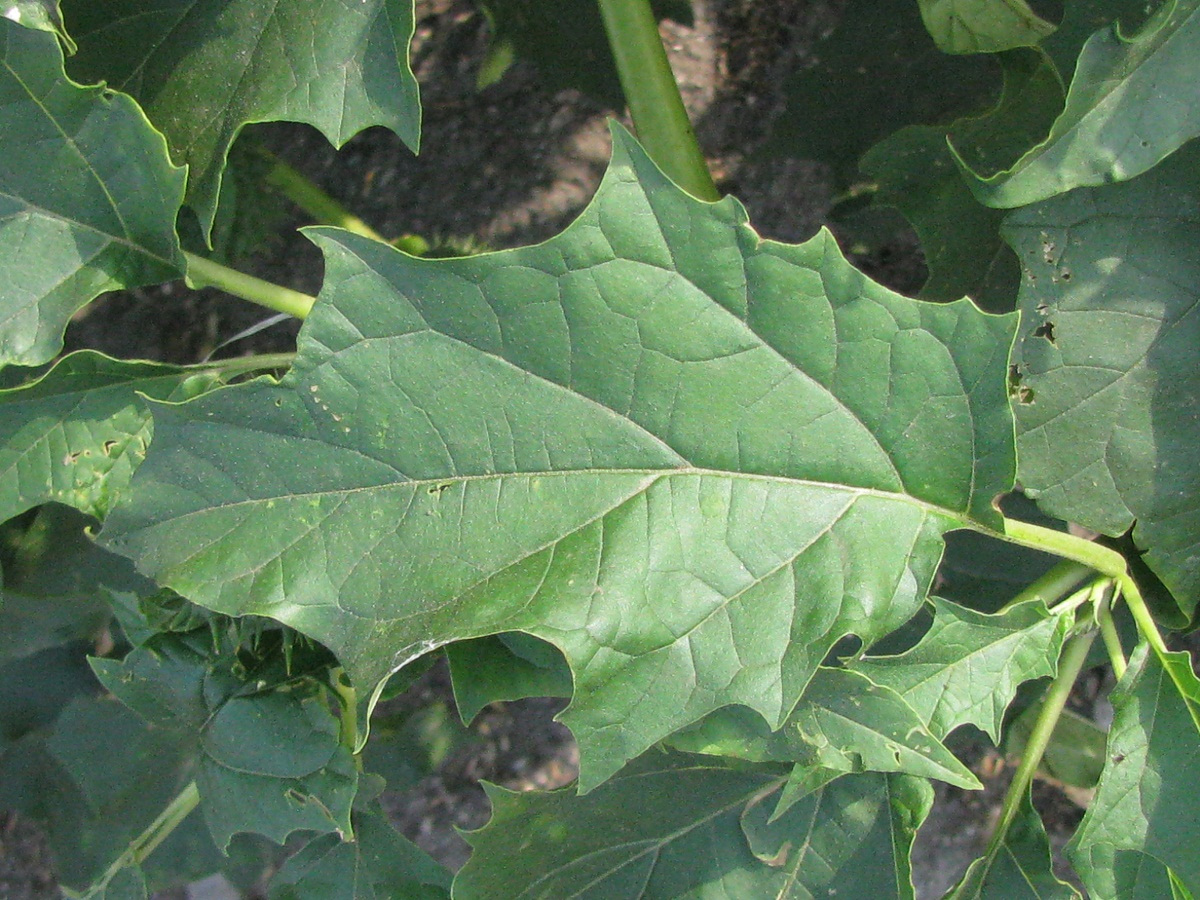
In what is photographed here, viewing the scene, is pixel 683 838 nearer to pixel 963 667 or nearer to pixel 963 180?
pixel 963 667

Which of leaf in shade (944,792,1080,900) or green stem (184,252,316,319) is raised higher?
green stem (184,252,316,319)

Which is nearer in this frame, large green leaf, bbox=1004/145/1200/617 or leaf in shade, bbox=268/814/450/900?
large green leaf, bbox=1004/145/1200/617

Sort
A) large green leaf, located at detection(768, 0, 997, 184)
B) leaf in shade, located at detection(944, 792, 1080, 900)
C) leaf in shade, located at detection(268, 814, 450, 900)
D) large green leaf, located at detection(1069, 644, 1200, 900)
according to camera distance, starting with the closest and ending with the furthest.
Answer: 1. large green leaf, located at detection(1069, 644, 1200, 900)
2. leaf in shade, located at detection(944, 792, 1080, 900)
3. leaf in shade, located at detection(268, 814, 450, 900)
4. large green leaf, located at detection(768, 0, 997, 184)

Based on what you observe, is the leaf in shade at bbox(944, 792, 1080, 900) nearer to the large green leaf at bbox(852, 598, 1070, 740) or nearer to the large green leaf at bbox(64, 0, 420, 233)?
the large green leaf at bbox(852, 598, 1070, 740)

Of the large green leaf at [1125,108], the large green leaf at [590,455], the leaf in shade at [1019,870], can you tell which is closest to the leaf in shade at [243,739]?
the large green leaf at [590,455]

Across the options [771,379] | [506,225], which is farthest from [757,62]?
[771,379]

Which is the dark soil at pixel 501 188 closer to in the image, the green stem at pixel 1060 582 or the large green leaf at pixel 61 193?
the green stem at pixel 1060 582

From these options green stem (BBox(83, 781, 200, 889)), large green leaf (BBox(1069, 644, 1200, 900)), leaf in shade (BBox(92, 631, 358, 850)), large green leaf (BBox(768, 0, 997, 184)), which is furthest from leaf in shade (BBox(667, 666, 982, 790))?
large green leaf (BBox(768, 0, 997, 184))
